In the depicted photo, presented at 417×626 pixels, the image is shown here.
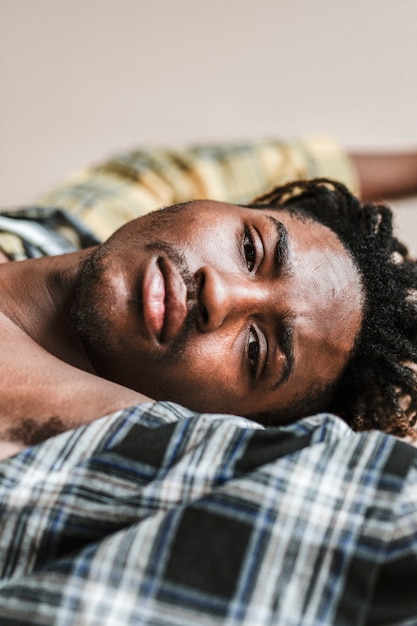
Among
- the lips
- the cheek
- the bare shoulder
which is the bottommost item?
the cheek

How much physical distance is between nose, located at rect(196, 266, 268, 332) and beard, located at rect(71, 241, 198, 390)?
1cm

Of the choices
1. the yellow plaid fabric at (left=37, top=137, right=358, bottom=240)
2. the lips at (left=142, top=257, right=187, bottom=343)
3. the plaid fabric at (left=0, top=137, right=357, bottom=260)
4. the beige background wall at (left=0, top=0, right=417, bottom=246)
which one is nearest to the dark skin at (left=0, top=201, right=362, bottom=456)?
the lips at (left=142, top=257, right=187, bottom=343)

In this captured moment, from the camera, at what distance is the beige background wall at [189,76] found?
1701 mm

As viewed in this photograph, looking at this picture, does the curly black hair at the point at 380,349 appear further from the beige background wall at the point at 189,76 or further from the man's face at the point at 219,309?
the beige background wall at the point at 189,76

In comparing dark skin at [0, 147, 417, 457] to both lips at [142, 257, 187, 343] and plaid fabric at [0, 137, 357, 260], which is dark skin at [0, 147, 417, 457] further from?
plaid fabric at [0, 137, 357, 260]

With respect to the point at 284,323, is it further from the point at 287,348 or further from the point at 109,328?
the point at 109,328

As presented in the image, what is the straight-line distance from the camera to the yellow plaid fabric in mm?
1463

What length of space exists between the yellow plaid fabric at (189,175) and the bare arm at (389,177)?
0.04m

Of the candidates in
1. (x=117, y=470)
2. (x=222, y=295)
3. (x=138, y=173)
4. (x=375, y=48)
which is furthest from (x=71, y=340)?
(x=375, y=48)

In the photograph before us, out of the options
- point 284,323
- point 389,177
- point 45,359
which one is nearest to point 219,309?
point 284,323

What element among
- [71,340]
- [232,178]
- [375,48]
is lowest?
[71,340]

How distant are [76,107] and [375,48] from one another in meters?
0.78

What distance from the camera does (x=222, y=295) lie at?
0.85 m

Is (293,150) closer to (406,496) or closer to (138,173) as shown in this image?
(138,173)
